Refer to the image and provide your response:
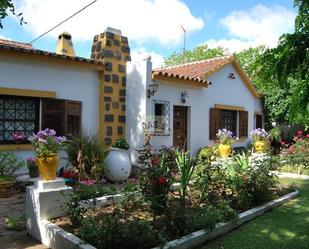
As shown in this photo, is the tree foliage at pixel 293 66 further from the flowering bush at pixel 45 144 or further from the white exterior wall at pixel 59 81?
the white exterior wall at pixel 59 81

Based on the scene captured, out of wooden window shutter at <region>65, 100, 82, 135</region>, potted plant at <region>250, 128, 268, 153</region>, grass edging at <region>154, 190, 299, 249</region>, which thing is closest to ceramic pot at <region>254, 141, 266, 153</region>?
potted plant at <region>250, 128, 268, 153</region>

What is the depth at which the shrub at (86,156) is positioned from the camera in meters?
8.73

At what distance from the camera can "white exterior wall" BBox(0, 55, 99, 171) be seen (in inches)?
347

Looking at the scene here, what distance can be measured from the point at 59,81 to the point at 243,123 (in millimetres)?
9721

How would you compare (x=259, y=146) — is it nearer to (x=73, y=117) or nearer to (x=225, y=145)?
(x=225, y=145)

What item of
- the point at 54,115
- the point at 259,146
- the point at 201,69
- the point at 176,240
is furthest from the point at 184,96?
the point at 176,240

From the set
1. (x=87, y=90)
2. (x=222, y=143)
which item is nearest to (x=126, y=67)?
(x=87, y=90)

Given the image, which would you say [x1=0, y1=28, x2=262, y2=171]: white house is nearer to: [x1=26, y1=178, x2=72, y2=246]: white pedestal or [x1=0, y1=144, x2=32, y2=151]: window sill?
[x1=0, y1=144, x2=32, y2=151]: window sill

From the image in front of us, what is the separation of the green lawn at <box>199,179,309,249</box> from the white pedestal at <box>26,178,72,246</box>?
2195 mm

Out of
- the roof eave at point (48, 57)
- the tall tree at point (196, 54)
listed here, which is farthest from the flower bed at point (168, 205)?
the tall tree at point (196, 54)

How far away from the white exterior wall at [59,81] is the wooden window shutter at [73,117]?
15 centimetres

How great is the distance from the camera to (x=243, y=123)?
659 inches

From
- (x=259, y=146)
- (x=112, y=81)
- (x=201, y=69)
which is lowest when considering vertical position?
(x=259, y=146)

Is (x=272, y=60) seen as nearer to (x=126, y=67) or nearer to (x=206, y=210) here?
(x=206, y=210)
